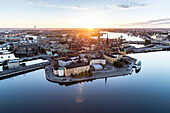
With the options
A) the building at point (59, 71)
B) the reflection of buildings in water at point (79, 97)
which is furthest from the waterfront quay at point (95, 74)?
the reflection of buildings in water at point (79, 97)

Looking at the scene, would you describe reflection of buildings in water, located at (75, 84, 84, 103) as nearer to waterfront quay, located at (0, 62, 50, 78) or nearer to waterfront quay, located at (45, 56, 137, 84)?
waterfront quay, located at (45, 56, 137, 84)

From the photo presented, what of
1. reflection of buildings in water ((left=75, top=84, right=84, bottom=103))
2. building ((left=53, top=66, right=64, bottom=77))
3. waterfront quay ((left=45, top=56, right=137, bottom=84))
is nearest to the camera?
reflection of buildings in water ((left=75, top=84, right=84, bottom=103))

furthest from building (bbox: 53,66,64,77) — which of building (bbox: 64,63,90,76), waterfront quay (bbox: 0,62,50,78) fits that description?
waterfront quay (bbox: 0,62,50,78)

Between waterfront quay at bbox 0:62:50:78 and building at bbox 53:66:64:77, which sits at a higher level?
building at bbox 53:66:64:77

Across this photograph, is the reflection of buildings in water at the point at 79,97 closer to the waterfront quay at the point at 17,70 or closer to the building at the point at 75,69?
the building at the point at 75,69

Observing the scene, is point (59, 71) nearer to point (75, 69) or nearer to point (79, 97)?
point (75, 69)

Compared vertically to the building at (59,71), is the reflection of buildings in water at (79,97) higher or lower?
lower

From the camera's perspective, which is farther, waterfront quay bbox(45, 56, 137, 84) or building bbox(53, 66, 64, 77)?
building bbox(53, 66, 64, 77)

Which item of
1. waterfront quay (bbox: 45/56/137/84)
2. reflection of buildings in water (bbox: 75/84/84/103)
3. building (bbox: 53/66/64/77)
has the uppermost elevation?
building (bbox: 53/66/64/77)

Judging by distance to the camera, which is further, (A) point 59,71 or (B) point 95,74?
(B) point 95,74

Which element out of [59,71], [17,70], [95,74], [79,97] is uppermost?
[59,71]

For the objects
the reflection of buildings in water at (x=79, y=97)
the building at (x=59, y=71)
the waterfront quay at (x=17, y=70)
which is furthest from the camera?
the waterfront quay at (x=17, y=70)

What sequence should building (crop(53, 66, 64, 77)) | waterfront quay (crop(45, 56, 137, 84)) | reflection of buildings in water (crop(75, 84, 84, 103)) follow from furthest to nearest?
building (crop(53, 66, 64, 77)) < waterfront quay (crop(45, 56, 137, 84)) < reflection of buildings in water (crop(75, 84, 84, 103))

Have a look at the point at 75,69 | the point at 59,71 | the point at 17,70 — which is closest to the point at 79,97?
the point at 75,69
